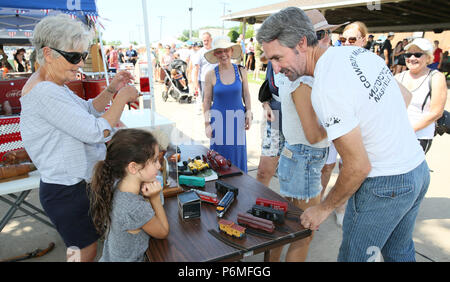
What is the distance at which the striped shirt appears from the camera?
4.36 ft

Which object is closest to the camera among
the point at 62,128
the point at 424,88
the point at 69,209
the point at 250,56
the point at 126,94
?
the point at 62,128

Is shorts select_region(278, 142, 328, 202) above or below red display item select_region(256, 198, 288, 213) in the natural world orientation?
above

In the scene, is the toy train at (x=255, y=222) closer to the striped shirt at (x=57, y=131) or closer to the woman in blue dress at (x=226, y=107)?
the striped shirt at (x=57, y=131)

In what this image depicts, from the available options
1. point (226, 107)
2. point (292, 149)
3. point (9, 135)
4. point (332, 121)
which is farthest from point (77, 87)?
point (332, 121)

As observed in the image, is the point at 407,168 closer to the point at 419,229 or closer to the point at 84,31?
the point at 84,31

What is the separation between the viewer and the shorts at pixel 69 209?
4.82 feet

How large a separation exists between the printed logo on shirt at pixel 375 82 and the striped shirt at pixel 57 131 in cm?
124

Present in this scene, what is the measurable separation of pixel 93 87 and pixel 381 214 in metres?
5.61

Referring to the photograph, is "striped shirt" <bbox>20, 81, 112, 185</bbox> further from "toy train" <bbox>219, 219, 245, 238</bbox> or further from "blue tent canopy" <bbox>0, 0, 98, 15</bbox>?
"blue tent canopy" <bbox>0, 0, 98, 15</bbox>

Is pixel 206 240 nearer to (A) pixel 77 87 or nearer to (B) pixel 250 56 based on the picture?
(A) pixel 77 87

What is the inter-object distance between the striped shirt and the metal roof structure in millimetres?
9473

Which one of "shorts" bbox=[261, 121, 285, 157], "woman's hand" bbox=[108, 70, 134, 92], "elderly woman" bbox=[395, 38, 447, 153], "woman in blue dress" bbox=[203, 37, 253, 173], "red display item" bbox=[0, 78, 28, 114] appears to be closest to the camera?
"woman's hand" bbox=[108, 70, 134, 92]

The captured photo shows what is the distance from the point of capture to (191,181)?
1865 mm

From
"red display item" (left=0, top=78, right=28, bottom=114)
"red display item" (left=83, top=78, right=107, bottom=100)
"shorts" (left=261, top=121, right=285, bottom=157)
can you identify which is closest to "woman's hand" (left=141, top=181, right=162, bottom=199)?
"shorts" (left=261, top=121, right=285, bottom=157)
